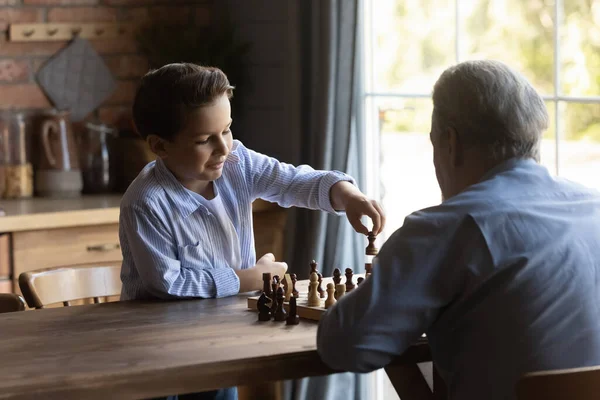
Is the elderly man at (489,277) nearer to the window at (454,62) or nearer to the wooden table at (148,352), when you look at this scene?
the wooden table at (148,352)

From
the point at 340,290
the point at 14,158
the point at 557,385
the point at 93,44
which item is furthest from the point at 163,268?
the point at 93,44

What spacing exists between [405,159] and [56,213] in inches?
49.5

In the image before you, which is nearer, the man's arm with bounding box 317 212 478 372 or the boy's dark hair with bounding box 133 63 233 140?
the man's arm with bounding box 317 212 478 372

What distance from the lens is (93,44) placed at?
412 cm

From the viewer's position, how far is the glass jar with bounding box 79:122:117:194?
4047mm

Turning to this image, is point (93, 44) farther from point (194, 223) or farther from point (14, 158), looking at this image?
point (194, 223)

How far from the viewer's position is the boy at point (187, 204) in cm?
214

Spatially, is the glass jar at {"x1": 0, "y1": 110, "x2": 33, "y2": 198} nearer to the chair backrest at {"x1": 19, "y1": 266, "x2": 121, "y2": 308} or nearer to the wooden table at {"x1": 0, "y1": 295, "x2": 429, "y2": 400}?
the chair backrest at {"x1": 19, "y1": 266, "x2": 121, "y2": 308}

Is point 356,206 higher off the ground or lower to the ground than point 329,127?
lower

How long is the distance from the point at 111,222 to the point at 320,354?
6.76 ft

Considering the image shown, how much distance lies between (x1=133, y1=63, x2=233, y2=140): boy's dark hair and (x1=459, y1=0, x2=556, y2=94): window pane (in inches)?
41.3

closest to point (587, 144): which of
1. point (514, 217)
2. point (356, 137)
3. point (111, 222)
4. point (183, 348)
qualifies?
point (356, 137)

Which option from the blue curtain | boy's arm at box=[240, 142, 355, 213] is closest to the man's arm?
boy's arm at box=[240, 142, 355, 213]

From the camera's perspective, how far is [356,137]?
347 cm
